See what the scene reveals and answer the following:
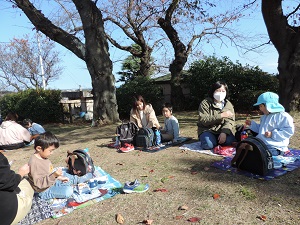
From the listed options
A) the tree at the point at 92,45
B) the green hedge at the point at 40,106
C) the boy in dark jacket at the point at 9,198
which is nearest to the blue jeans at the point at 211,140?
the boy in dark jacket at the point at 9,198

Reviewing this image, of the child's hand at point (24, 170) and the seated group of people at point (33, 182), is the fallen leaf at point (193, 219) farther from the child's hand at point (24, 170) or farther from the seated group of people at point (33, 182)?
the child's hand at point (24, 170)

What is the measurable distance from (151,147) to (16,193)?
3.51 meters

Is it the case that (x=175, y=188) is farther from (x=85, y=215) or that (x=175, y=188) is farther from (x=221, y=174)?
(x=85, y=215)

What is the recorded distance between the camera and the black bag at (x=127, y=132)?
20.0 feet

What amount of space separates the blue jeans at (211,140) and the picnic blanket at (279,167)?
659 mm

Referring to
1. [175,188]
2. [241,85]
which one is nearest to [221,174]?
[175,188]

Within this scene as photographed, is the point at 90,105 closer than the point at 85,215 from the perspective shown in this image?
No

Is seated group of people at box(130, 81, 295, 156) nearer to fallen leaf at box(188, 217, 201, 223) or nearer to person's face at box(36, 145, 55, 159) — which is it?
fallen leaf at box(188, 217, 201, 223)

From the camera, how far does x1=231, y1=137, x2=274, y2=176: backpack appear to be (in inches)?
144

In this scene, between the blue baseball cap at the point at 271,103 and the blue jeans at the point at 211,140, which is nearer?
the blue baseball cap at the point at 271,103

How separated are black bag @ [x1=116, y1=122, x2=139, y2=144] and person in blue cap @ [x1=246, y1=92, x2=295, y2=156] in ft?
9.47

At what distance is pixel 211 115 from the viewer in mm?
5418

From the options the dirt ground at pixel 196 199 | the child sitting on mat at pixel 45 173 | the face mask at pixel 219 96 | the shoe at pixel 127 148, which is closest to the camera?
the dirt ground at pixel 196 199

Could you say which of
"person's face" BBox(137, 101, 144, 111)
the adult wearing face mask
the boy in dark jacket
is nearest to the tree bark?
"person's face" BBox(137, 101, 144, 111)
